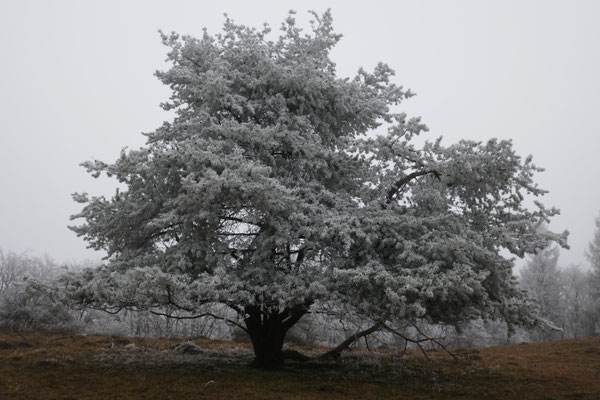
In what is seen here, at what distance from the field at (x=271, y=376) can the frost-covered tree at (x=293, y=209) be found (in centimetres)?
123

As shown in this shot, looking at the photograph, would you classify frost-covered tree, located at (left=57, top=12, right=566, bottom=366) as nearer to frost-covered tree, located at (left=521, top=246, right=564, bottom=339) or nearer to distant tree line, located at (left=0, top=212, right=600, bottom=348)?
distant tree line, located at (left=0, top=212, right=600, bottom=348)

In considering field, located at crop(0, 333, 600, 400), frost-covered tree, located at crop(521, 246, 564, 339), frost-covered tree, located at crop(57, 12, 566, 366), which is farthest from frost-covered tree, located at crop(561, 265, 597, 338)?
frost-covered tree, located at crop(57, 12, 566, 366)

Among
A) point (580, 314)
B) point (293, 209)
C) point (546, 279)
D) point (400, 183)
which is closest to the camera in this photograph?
point (293, 209)

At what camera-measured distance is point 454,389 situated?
8141mm

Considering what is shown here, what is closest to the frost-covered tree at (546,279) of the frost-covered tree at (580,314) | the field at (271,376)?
the frost-covered tree at (580,314)

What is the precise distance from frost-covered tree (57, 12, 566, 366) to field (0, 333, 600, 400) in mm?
1228

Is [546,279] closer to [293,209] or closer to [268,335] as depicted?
[268,335]

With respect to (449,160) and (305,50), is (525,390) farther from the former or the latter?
(305,50)

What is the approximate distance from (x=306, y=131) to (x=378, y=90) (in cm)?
244

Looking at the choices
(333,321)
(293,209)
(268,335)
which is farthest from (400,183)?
(333,321)

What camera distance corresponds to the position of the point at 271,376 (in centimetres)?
870

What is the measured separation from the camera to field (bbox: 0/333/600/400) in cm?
732

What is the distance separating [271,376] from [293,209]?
322cm

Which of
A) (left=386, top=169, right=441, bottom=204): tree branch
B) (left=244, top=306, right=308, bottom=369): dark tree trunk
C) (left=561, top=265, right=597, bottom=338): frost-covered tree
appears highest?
(left=386, top=169, right=441, bottom=204): tree branch
